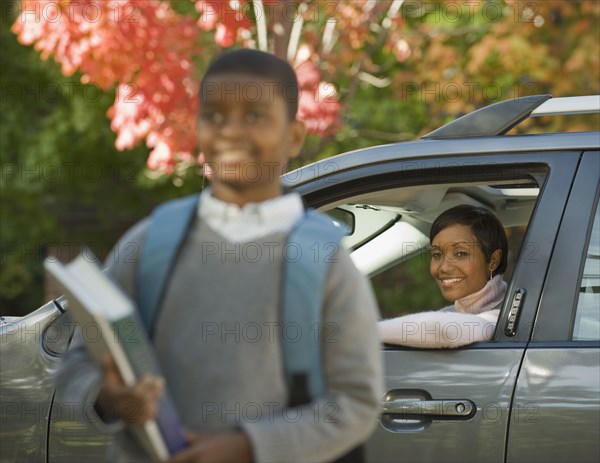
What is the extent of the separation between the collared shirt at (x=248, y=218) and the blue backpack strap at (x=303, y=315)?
0.05 metres

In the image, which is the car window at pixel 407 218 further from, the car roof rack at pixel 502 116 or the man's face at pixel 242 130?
the man's face at pixel 242 130

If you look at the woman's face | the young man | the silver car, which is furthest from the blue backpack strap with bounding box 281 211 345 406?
the woman's face

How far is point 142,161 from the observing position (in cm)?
1130

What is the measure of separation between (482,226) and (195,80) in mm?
3774

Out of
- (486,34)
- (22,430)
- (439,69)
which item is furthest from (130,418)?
(486,34)

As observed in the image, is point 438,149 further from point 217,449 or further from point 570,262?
point 217,449

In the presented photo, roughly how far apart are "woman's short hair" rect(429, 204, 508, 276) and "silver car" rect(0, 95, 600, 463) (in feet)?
2.12

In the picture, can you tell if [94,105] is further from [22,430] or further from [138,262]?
[138,262]

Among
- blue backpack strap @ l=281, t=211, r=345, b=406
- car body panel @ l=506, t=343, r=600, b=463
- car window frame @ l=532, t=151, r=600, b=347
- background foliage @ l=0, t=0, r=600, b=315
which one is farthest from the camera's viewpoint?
background foliage @ l=0, t=0, r=600, b=315

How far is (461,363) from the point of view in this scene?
3.19 meters

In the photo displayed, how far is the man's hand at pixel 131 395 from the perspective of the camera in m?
1.75

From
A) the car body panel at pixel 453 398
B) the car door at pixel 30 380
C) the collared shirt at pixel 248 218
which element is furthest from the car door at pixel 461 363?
the collared shirt at pixel 248 218

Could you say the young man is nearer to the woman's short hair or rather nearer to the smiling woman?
the smiling woman

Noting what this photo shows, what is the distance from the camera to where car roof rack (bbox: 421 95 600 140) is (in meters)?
3.46
